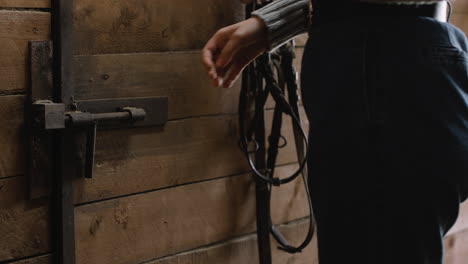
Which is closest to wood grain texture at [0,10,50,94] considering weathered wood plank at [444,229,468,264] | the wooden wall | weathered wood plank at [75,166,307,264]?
the wooden wall

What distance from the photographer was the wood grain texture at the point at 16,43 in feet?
3.14

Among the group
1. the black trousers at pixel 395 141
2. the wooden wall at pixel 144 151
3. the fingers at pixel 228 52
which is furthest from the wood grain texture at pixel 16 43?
the black trousers at pixel 395 141

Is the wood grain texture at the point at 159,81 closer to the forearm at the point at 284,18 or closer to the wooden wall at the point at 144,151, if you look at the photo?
the wooden wall at the point at 144,151

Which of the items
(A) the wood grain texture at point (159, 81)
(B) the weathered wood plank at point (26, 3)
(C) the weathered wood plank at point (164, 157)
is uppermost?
(B) the weathered wood plank at point (26, 3)

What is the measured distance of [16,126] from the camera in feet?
3.22

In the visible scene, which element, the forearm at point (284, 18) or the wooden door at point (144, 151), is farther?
the wooden door at point (144, 151)

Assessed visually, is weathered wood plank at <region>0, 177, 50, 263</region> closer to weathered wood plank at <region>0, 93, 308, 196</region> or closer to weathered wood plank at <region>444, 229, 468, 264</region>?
weathered wood plank at <region>0, 93, 308, 196</region>

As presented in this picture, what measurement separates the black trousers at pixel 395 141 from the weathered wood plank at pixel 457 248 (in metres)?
1.31

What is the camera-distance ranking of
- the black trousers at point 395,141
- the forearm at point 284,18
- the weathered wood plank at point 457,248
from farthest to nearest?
the weathered wood plank at point 457,248
the forearm at point 284,18
the black trousers at point 395,141

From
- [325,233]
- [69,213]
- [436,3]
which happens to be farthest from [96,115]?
[436,3]

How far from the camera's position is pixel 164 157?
47.6 inches

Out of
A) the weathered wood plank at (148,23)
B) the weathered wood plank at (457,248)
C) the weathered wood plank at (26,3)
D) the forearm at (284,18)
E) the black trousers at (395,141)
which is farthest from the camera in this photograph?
the weathered wood plank at (457,248)

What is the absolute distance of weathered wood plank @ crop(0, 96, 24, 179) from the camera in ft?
3.18

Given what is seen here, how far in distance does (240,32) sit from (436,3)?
0.25 m
